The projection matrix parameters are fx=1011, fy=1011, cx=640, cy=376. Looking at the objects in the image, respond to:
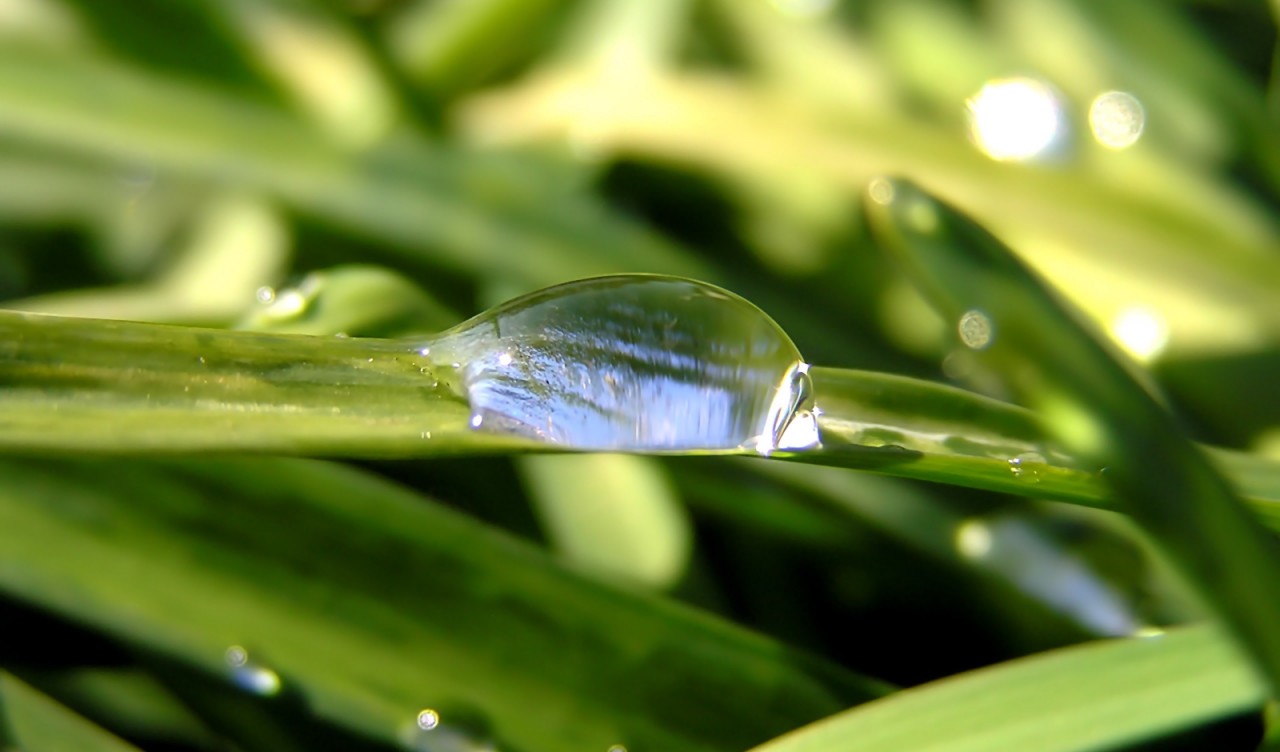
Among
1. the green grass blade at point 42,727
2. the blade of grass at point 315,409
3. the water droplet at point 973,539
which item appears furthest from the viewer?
the water droplet at point 973,539

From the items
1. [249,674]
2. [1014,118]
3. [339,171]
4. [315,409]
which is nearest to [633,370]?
[315,409]

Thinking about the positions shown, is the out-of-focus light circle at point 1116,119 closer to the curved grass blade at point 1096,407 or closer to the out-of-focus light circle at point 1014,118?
the out-of-focus light circle at point 1014,118

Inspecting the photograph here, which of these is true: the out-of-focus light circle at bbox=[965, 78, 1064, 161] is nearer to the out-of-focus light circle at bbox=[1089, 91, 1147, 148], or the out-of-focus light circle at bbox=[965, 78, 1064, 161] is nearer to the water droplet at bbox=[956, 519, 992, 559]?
the out-of-focus light circle at bbox=[1089, 91, 1147, 148]

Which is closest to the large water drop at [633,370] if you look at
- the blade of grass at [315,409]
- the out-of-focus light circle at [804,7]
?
the blade of grass at [315,409]

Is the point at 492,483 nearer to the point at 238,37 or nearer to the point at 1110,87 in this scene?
the point at 238,37

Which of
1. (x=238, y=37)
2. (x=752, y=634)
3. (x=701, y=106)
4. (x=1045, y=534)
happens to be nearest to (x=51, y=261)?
(x=238, y=37)

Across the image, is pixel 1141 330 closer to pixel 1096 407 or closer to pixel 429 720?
pixel 1096 407

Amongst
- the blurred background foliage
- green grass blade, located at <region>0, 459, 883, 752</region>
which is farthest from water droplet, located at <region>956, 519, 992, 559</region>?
green grass blade, located at <region>0, 459, 883, 752</region>
